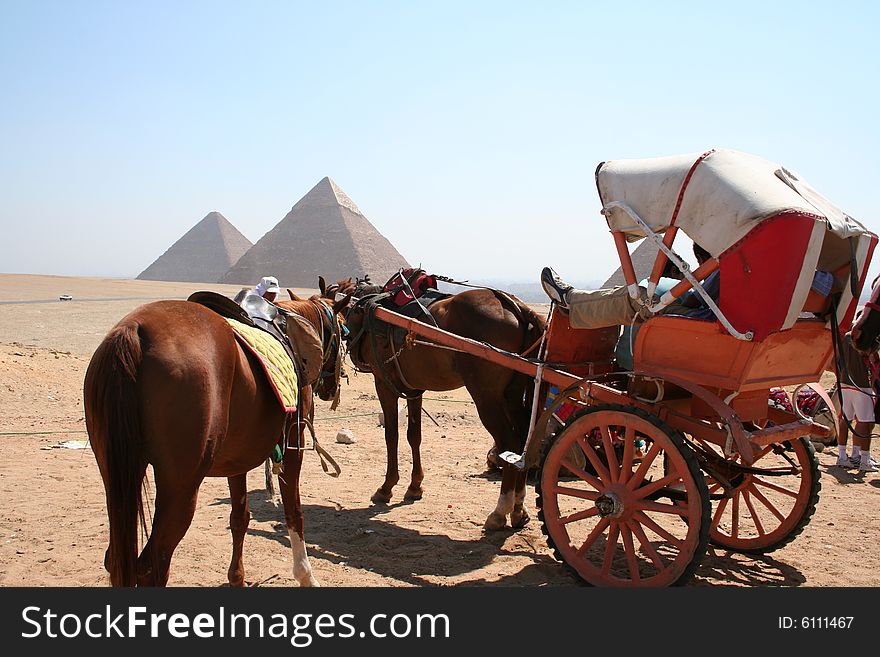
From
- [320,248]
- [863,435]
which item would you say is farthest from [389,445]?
[320,248]

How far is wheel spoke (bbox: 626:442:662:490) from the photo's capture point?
4.04 metres

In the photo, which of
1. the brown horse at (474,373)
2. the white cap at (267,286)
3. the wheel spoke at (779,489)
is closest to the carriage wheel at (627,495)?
the wheel spoke at (779,489)

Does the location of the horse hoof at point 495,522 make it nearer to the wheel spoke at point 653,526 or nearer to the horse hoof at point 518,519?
the horse hoof at point 518,519

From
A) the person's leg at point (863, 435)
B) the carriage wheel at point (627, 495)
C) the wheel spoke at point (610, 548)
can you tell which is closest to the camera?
the carriage wheel at point (627, 495)

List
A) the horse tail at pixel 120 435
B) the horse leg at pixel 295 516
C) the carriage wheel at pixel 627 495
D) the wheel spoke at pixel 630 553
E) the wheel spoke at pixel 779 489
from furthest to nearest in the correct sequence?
the wheel spoke at pixel 779 489, the horse leg at pixel 295 516, the wheel spoke at pixel 630 553, the carriage wheel at pixel 627 495, the horse tail at pixel 120 435

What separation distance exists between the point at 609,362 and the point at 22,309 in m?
30.9

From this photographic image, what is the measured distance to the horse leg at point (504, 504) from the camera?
19.5ft

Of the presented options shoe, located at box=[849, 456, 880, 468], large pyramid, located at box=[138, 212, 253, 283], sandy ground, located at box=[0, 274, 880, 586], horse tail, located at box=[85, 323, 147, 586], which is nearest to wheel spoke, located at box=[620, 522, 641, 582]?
sandy ground, located at box=[0, 274, 880, 586]

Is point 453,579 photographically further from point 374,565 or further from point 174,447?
point 174,447

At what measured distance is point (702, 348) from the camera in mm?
4098

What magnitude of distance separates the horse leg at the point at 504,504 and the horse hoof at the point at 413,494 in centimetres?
119

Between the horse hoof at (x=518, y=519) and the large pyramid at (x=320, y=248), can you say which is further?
the large pyramid at (x=320, y=248)

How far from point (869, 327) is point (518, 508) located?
10.4 feet

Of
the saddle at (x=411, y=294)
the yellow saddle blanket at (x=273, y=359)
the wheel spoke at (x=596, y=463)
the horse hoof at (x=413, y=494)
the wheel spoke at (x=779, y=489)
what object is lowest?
the horse hoof at (x=413, y=494)
